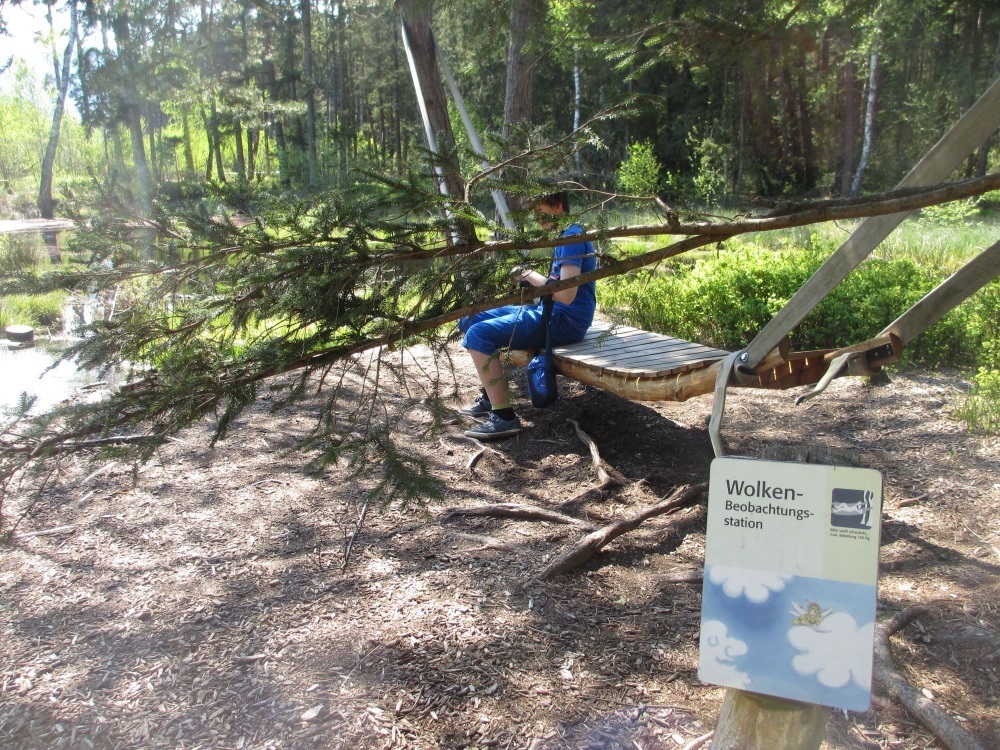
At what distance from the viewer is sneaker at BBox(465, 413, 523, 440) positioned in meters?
5.05

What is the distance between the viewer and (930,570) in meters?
3.34

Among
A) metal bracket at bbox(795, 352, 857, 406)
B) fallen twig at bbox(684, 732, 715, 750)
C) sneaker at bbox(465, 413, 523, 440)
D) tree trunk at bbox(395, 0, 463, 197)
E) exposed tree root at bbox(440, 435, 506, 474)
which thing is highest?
tree trunk at bbox(395, 0, 463, 197)

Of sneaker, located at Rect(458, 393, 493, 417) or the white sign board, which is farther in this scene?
sneaker, located at Rect(458, 393, 493, 417)

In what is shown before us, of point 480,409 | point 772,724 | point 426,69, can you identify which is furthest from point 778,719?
point 426,69

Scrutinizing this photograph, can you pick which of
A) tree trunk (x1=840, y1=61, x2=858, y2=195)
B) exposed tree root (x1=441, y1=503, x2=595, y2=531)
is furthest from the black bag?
tree trunk (x1=840, y1=61, x2=858, y2=195)

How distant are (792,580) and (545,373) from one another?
3264 mm

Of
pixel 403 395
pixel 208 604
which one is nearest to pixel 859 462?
pixel 208 604

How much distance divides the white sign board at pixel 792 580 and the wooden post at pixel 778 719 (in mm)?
90

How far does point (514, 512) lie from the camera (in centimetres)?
393

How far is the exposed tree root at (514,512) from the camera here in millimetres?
3889

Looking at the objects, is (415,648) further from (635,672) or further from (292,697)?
(635,672)

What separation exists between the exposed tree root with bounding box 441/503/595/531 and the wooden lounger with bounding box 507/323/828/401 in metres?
0.79

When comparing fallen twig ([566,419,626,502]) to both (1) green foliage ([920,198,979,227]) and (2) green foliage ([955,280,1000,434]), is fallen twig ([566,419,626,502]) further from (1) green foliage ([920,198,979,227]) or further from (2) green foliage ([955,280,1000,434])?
(1) green foliage ([920,198,979,227])

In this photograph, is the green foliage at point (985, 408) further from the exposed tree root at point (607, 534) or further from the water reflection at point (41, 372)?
the water reflection at point (41, 372)
